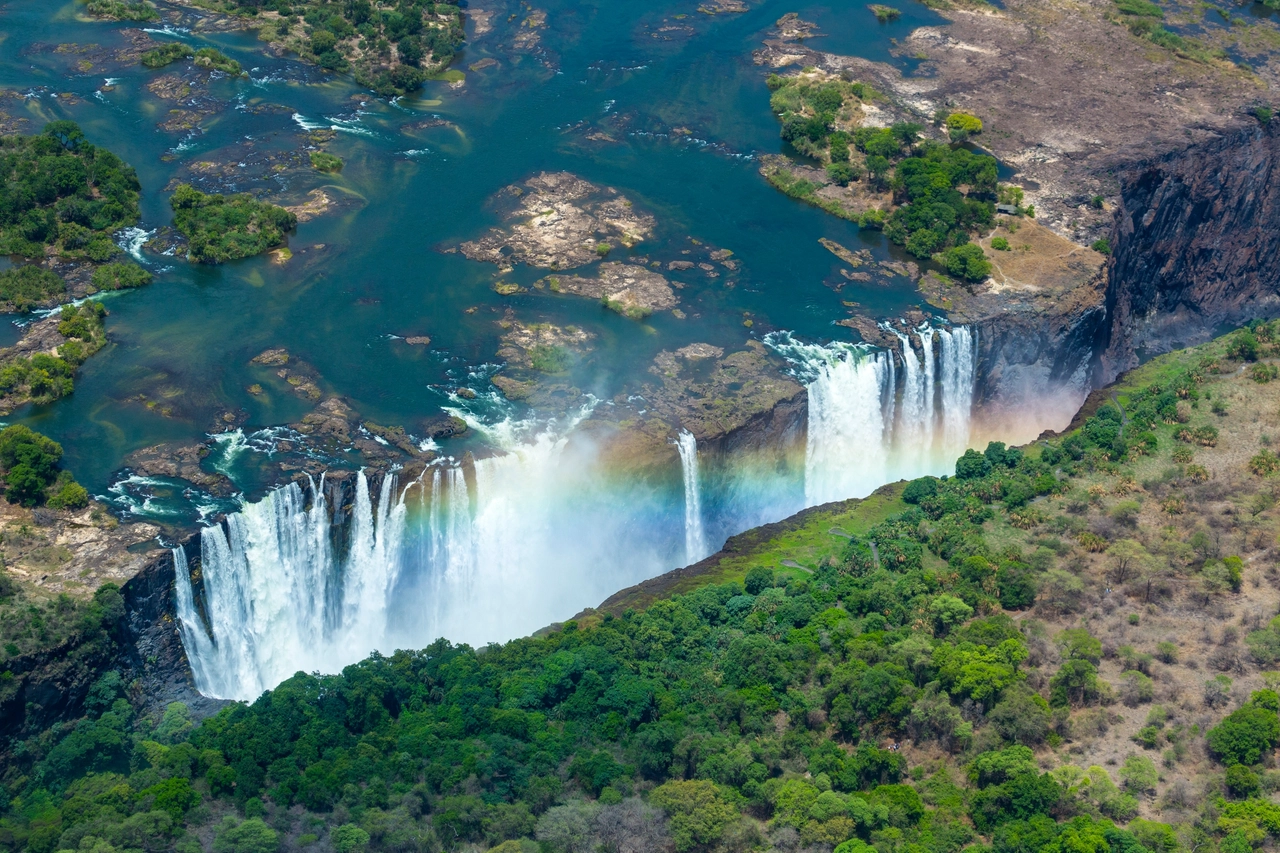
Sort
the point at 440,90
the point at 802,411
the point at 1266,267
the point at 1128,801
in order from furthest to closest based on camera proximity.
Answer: the point at 440,90, the point at 1266,267, the point at 802,411, the point at 1128,801

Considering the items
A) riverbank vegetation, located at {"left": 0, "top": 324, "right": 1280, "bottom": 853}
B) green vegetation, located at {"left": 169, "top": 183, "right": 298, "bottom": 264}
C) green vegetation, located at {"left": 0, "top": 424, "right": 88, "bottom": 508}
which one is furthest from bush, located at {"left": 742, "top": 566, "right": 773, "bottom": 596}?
green vegetation, located at {"left": 169, "top": 183, "right": 298, "bottom": 264}

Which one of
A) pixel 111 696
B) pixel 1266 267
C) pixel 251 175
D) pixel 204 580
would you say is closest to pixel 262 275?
pixel 251 175

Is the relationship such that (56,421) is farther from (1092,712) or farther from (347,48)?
(1092,712)

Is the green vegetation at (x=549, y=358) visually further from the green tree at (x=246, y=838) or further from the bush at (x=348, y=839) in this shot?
the green tree at (x=246, y=838)

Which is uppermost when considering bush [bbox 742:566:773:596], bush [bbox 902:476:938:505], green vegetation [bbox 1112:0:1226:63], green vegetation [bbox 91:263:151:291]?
green vegetation [bbox 1112:0:1226:63]

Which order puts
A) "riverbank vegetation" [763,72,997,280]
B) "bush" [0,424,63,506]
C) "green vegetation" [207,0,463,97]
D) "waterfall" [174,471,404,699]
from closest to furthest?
"waterfall" [174,471,404,699], "bush" [0,424,63,506], "riverbank vegetation" [763,72,997,280], "green vegetation" [207,0,463,97]

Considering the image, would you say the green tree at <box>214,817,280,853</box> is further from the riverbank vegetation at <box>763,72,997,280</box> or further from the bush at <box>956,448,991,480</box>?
the riverbank vegetation at <box>763,72,997,280</box>
